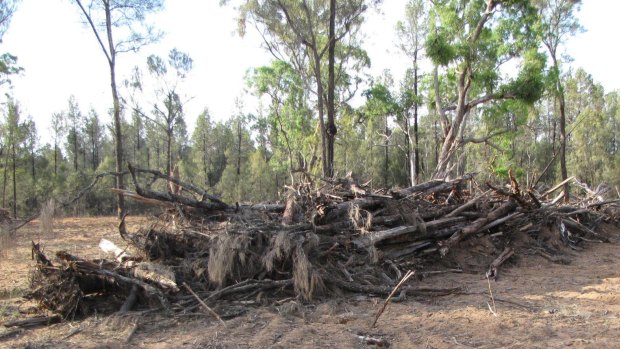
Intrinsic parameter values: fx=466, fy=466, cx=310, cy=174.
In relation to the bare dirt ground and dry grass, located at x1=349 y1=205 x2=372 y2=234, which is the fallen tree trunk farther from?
dry grass, located at x1=349 y1=205 x2=372 y2=234

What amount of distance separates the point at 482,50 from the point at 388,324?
40.3 ft

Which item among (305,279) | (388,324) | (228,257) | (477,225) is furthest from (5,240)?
(477,225)

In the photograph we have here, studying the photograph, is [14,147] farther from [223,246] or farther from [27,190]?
[223,246]

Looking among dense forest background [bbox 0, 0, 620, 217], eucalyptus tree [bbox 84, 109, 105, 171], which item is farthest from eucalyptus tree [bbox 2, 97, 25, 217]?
eucalyptus tree [bbox 84, 109, 105, 171]

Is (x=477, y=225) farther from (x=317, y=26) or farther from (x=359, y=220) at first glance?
(x=317, y=26)

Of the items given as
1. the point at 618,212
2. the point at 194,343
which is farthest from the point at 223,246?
the point at 618,212

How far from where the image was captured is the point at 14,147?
25.6 meters

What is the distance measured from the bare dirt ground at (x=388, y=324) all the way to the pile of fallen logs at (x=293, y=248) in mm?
257

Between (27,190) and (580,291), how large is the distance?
99.9ft

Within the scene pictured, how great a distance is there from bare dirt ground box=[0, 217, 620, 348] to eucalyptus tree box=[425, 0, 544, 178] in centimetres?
909

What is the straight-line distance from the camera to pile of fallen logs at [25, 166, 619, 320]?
4.55m

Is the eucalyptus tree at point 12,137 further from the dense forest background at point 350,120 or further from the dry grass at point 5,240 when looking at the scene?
the dry grass at point 5,240

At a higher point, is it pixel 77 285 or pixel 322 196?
pixel 322 196

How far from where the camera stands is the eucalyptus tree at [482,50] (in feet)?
45.0
